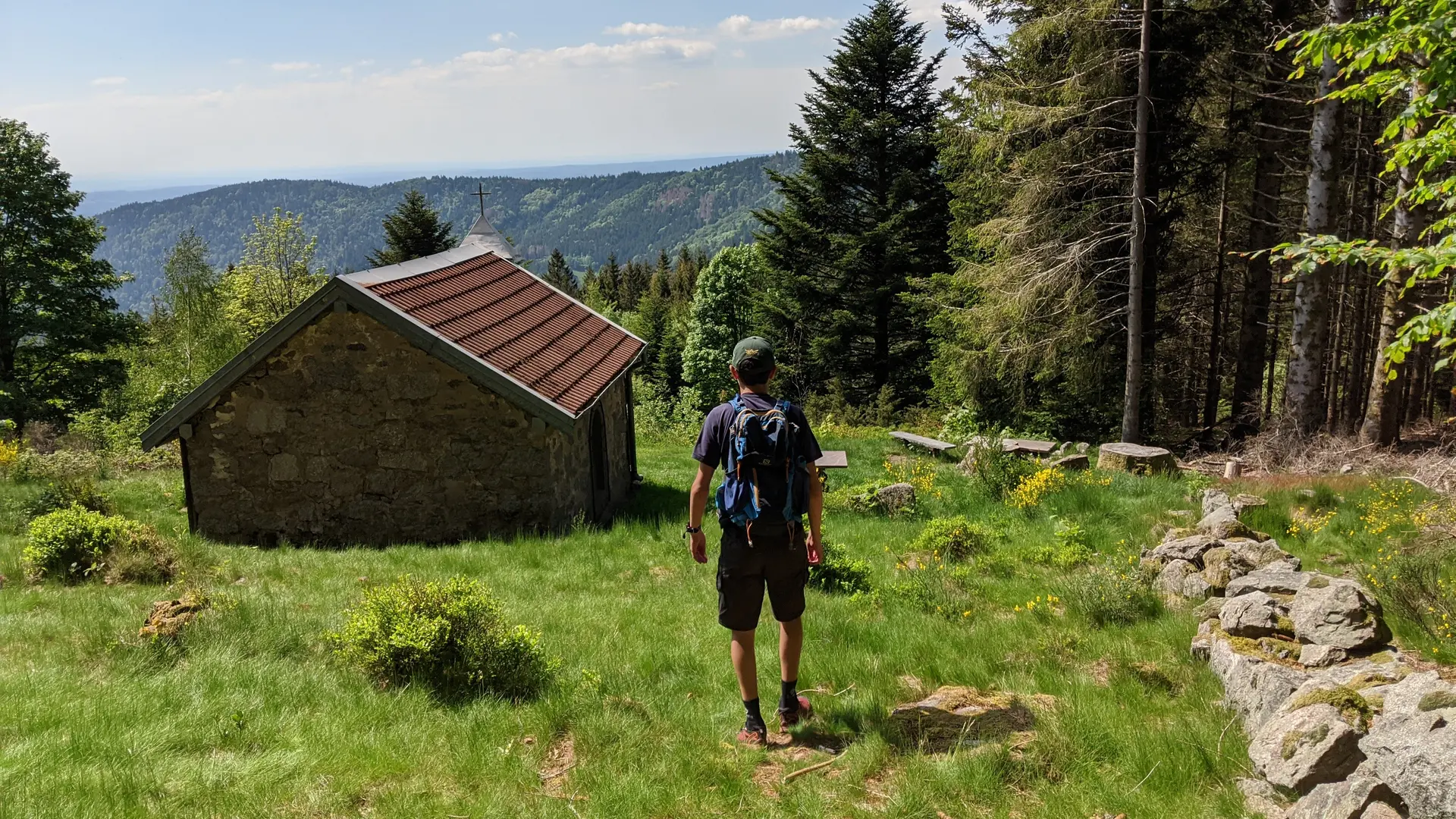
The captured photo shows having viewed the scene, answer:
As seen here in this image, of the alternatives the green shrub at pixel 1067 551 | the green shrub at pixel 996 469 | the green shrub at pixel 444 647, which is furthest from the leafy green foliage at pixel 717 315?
the green shrub at pixel 444 647

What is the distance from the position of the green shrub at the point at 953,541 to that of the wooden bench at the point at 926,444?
25.3 ft

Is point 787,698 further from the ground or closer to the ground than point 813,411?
further from the ground

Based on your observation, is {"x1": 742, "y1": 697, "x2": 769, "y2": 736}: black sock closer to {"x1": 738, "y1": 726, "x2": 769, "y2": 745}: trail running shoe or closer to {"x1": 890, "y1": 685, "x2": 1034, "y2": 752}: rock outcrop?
{"x1": 738, "y1": 726, "x2": 769, "y2": 745}: trail running shoe

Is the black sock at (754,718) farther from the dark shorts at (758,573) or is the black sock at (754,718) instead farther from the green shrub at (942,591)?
the green shrub at (942,591)

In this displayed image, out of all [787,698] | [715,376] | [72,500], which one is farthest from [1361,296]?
[715,376]

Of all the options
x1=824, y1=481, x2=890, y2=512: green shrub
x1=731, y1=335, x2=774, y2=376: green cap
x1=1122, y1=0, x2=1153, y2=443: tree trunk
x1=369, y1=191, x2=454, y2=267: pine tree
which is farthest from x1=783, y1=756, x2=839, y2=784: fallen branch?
x1=369, y1=191, x2=454, y2=267: pine tree

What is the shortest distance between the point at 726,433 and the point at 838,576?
4149mm

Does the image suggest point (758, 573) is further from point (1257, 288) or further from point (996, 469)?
point (1257, 288)

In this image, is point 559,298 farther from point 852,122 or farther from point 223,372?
point 852,122

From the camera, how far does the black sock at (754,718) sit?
16.5 feet

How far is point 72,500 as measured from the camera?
11.0 metres

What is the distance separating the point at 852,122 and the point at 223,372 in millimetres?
22848

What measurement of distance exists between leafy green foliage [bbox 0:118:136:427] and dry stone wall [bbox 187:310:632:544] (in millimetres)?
21771

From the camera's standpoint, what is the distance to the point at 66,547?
28.9ft
